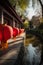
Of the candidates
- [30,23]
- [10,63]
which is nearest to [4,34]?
[10,63]

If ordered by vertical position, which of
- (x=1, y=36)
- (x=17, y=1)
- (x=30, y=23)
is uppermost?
(x=17, y=1)

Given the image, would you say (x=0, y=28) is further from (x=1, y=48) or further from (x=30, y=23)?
(x=30, y=23)

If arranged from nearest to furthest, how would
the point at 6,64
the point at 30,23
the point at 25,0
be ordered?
the point at 6,64 → the point at 25,0 → the point at 30,23

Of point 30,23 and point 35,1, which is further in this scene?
point 30,23

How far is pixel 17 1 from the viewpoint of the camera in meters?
14.8

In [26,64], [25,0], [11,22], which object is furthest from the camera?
[11,22]

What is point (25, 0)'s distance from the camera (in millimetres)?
14648

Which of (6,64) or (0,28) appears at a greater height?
(0,28)

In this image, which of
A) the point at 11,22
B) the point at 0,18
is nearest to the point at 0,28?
the point at 0,18

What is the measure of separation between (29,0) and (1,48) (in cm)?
626

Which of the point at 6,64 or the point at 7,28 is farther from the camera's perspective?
the point at 7,28

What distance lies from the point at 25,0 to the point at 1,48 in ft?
18.9

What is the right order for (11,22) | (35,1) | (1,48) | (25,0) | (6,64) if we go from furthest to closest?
(11,22), (35,1), (25,0), (1,48), (6,64)

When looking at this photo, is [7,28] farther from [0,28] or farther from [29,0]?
[29,0]
